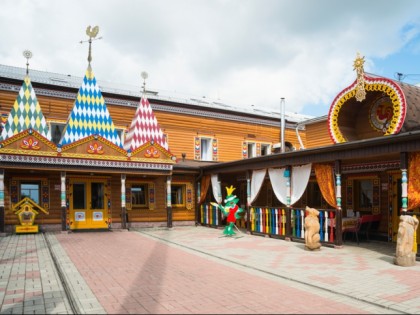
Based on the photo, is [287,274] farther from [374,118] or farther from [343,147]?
[374,118]

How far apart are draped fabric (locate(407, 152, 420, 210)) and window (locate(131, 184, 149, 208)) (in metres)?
12.1

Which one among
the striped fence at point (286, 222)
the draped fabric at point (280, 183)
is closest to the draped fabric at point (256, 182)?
the striped fence at point (286, 222)

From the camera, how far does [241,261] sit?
912cm

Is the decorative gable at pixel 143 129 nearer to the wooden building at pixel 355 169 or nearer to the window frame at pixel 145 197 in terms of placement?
the window frame at pixel 145 197

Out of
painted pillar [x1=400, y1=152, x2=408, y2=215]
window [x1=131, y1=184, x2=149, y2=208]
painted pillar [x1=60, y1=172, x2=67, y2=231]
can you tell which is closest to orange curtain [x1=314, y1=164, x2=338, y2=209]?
painted pillar [x1=400, y1=152, x2=408, y2=215]

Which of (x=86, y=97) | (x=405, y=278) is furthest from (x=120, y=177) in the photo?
(x=405, y=278)

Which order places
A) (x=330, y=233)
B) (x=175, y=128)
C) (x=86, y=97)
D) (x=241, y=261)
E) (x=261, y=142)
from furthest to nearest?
(x=261, y=142) < (x=175, y=128) < (x=86, y=97) < (x=330, y=233) < (x=241, y=261)

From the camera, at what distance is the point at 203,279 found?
7320 millimetres

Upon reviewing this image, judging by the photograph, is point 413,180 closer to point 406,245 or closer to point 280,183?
point 406,245

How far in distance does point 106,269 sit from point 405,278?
615 centimetres

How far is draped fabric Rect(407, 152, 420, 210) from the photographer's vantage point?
9.36 meters

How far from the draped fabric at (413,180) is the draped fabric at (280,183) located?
4.60 metres

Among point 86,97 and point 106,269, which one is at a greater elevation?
point 86,97

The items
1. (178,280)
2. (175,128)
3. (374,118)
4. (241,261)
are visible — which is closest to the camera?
(178,280)
